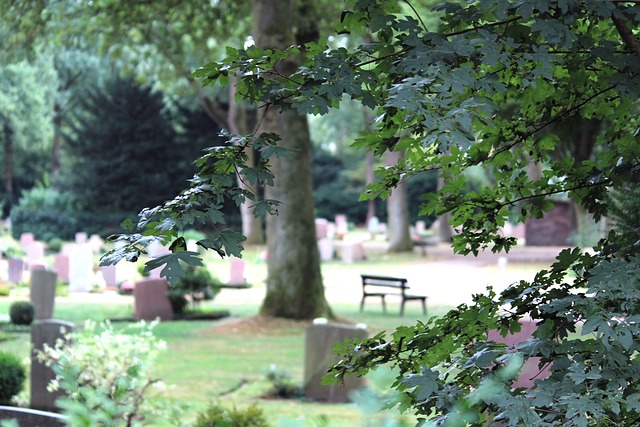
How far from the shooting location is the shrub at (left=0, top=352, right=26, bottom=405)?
35.3ft

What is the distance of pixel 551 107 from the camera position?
364cm

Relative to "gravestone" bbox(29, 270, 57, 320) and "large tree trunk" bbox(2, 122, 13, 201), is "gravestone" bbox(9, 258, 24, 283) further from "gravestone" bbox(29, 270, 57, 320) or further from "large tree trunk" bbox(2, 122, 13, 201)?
"large tree trunk" bbox(2, 122, 13, 201)

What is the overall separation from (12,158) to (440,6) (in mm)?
52614

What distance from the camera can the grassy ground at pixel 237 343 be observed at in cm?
1141

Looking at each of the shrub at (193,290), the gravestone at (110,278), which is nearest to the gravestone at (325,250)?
the gravestone at (110,278)

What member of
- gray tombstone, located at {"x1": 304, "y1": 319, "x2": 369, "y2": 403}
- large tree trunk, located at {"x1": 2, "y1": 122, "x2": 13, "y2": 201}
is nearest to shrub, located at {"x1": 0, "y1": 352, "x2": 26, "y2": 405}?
gray tombstone, located at {"x1": 304, "y1": 319, "x2": 369, "y2": 403}

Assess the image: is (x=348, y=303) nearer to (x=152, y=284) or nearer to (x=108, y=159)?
(x=152, y=284)

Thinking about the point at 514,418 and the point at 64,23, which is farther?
the point at 64,23

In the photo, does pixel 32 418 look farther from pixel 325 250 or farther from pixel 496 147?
pixel 325 250

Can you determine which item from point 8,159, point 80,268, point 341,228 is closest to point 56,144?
point 8,159

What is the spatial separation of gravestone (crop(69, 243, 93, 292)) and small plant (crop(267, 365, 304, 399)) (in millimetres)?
13481

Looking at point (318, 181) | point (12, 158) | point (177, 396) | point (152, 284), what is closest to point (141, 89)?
point (12, 158)

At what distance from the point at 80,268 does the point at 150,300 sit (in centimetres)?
624

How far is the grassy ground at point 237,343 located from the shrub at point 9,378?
5.41 feet
